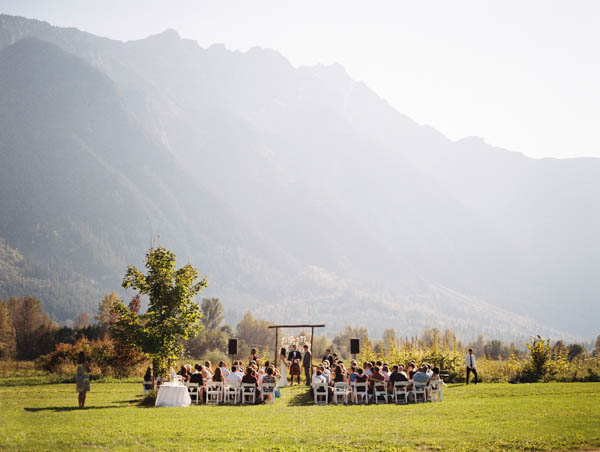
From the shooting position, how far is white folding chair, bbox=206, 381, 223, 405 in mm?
20677

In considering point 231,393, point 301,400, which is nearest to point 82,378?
point 231,393

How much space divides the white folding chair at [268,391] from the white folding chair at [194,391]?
2.37m

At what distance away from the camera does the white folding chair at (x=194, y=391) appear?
20.3 metres

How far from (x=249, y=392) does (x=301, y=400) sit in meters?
1.94

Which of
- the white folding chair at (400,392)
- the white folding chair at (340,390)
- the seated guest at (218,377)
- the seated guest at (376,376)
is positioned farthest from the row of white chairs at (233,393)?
the white folding chair at (400,392)

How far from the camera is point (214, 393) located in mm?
20781

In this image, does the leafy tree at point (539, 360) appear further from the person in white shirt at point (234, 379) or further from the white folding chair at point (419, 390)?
the person in white shirt at point (234, 379)

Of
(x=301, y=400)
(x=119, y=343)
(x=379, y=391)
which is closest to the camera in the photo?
(x=379, y=391)

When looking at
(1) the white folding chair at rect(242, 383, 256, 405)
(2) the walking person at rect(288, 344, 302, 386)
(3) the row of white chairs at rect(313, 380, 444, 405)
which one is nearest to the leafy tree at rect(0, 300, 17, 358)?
(2) the walking person at rect(288, 344, 302, 386)

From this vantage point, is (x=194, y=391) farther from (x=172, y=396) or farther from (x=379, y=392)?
(x=379, y=392)

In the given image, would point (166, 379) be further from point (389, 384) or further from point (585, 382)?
point (585, 382)

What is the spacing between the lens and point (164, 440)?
12.7 m

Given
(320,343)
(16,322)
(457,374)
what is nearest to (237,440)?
(457,374)

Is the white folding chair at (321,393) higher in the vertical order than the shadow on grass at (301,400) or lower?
higher
